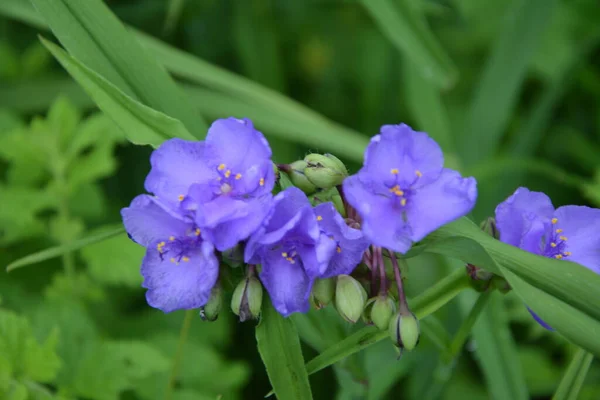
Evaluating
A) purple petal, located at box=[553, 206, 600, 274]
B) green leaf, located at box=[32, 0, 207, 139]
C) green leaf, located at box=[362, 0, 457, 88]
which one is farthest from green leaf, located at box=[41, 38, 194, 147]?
green leaf, located at box=[362, 0, 457, 88]

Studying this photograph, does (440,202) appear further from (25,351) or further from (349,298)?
(25,351)


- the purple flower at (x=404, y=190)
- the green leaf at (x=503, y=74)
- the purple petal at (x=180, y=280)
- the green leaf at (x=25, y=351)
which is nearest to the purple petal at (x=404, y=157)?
the purple flower at (x=404, y=190)

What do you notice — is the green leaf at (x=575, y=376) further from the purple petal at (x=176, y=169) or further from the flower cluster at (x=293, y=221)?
the purple petal at (x=176, y=169)

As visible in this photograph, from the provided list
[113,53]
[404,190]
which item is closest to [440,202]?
[404,190]

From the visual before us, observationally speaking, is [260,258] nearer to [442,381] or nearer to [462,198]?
[462,198]

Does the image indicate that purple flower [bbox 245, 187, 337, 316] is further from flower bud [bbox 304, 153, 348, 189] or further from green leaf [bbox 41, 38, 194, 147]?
green leaf [bbox 41, 38, 194, 147]

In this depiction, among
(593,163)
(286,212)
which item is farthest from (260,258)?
(593,163)
